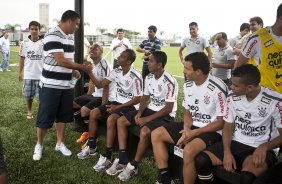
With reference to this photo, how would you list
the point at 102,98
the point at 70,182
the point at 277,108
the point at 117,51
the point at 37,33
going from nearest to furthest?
the point at 277,108 < the point at 70,182 < the point at 102,98 < the point at 37,33 < the point at 117,51

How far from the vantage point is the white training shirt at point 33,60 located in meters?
6.66

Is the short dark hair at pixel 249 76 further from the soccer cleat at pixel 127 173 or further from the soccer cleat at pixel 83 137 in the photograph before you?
the soccer cleat at pixel 83 137

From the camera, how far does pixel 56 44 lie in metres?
4.55

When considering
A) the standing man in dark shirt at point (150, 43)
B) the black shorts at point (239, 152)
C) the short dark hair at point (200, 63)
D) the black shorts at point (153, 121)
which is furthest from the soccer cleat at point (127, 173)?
the standing man in dark shirt at point (150, 43)

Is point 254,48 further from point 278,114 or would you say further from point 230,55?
point 230,55

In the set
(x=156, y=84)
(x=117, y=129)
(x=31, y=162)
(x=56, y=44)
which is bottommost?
(x=31, y=162)

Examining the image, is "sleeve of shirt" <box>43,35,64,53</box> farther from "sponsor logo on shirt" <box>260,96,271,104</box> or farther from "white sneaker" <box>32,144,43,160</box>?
"sponsor logo on shirt" <box>260,96,271,104</box>

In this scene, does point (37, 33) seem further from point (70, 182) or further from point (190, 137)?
point (190, 137)

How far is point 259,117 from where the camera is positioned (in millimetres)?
3082

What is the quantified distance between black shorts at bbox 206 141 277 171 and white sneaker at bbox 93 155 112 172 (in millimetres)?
1694

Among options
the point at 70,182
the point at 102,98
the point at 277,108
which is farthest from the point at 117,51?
the point at 277,108

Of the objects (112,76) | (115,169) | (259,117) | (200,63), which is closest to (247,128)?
(259,117)

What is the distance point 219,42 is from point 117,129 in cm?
351

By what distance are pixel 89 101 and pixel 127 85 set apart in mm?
1037
